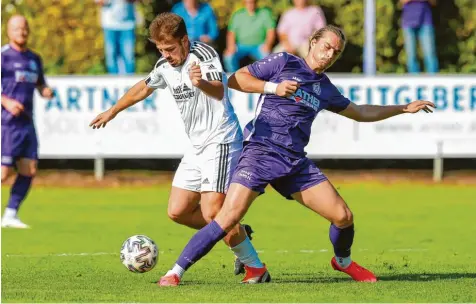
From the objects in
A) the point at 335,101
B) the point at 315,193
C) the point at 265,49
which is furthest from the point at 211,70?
the point at 265,49

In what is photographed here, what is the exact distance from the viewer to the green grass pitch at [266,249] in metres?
9.64

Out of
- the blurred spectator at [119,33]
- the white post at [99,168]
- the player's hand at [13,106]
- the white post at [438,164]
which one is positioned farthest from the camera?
the blurred spectator at [119,33]

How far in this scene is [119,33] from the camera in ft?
73.1

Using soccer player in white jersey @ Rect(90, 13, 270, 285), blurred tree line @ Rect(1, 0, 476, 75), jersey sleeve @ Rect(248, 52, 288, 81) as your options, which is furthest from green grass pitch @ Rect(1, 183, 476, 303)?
blurred tree line @ Rect(1, 0, 476, 75)

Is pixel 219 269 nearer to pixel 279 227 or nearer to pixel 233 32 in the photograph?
pixel 279 227

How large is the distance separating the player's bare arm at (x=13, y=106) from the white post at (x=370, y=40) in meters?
7.71

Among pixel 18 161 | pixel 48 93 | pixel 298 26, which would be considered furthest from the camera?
pixel 298 26

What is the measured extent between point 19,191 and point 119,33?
23.2ft

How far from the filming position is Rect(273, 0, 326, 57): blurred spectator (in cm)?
2148

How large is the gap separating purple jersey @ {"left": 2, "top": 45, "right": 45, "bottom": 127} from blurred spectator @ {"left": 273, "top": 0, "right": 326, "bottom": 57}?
21.7 feet

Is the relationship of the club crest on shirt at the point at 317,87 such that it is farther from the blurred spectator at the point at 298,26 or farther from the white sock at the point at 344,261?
the blurred spectator at the point at 298,26

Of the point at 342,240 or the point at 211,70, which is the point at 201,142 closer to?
the point at 211,70

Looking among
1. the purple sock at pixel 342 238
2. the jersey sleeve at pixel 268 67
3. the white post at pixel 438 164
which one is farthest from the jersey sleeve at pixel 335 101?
the white post at pixel 438 164

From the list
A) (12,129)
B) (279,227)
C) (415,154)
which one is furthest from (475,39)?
(12,129)
